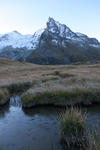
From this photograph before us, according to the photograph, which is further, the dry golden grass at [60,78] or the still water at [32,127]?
the dry golden grass at [60,78]

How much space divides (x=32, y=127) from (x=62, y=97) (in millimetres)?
5667

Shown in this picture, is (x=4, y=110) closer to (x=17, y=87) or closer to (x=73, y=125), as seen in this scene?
(x=17, y=87)

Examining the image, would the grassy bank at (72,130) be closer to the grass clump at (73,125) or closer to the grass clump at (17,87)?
the grass clump at (73,125)

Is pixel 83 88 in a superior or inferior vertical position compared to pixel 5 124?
superior

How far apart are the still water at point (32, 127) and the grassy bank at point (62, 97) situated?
1.02 m

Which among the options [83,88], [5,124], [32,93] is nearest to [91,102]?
[83,88]

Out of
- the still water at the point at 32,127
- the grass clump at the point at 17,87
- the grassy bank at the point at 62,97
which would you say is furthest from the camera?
the grass clump at the point at 17,87

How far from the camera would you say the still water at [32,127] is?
9.53 m

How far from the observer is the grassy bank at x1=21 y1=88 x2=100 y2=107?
16275mm

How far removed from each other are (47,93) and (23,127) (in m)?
5.90

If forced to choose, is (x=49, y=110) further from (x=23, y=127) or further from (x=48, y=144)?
(x=48, y=144)

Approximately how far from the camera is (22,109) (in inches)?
633

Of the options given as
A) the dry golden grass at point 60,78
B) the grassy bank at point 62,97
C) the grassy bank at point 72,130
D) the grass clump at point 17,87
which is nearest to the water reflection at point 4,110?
the grassy bank at point 62,97

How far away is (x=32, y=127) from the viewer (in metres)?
11.9
